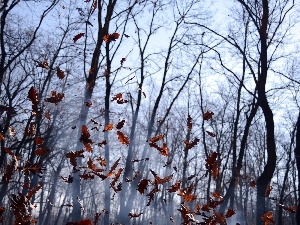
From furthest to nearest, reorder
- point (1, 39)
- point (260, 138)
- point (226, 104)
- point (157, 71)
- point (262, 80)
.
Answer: point (260, 138), point (226, 104), point (157, 71), point (1, 39), point (262, 80)

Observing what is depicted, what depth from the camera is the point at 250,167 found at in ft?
109

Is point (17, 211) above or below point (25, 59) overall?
below

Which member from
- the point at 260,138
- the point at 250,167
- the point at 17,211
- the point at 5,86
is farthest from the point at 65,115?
the point at 250,167

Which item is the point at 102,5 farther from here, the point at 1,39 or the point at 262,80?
the point at 262,80

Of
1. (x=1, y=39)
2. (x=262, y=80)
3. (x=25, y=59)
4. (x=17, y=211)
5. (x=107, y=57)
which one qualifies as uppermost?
(x=25, y=59)

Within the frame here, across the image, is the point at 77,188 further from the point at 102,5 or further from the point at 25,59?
the point at 25,59

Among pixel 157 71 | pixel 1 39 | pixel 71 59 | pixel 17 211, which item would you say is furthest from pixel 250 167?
pixel 17 211

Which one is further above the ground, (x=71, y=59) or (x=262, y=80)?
(x=71, y=59)

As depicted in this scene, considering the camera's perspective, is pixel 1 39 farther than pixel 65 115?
No

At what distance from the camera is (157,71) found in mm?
15742

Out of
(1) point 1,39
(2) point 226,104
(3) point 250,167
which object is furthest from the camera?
(3) point 250,167

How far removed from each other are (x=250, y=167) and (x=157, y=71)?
20.7 m

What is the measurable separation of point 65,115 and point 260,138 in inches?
690

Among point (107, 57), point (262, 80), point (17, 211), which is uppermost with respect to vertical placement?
point (107, 57)
